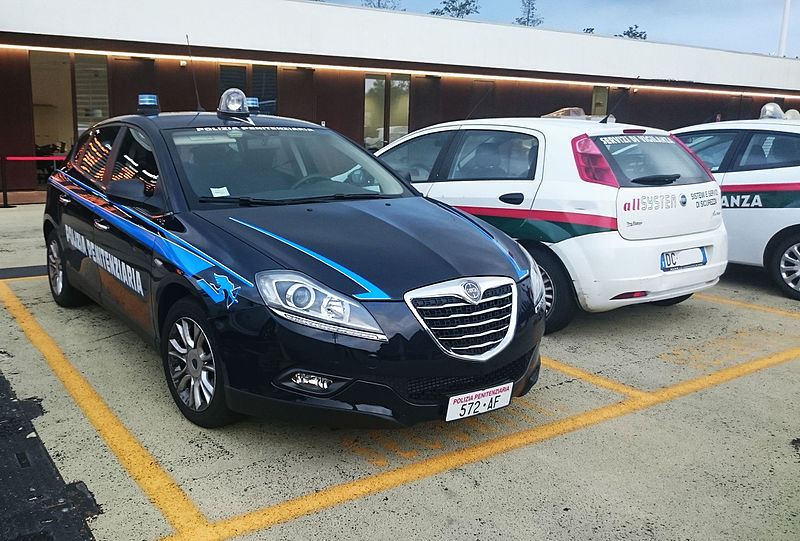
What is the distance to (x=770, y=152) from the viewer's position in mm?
6750

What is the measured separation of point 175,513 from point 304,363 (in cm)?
78

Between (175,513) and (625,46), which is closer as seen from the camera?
(175,513)

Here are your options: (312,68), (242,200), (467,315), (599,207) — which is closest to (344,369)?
(467,315)

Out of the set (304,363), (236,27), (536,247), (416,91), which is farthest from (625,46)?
(304,363)

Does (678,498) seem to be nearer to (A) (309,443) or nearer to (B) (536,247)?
(A) (309,443)

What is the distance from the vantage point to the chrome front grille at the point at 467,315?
3.13 m

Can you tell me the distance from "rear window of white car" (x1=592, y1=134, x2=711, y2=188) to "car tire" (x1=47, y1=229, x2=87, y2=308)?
4135mm

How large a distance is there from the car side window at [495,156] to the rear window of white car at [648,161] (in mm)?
535

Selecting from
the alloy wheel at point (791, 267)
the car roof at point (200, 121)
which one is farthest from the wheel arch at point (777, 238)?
the car roof at point (200, 121)

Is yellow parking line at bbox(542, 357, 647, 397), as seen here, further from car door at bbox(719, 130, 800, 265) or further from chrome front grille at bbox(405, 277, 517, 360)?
car door at bbox(719, 130, 800, 265)

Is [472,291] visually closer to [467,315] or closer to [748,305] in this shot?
[467,315]

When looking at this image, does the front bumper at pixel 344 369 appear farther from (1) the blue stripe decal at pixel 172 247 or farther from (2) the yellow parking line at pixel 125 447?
(2) the yellow parking line at pixel 125 447

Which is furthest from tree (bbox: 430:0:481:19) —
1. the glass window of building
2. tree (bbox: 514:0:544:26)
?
the glass window of building

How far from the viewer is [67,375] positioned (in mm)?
4262
